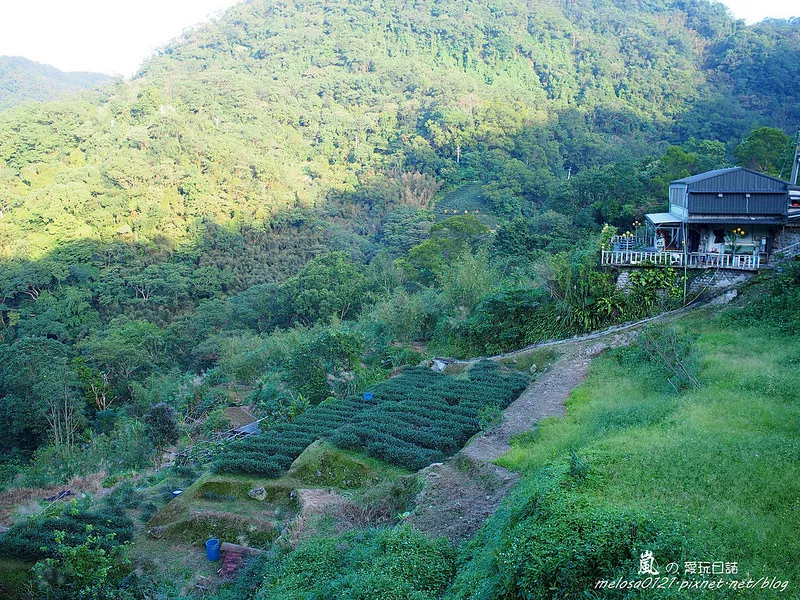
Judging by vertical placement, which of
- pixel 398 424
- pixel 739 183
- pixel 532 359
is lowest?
pixel 398 424

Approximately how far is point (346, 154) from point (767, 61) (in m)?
50.7

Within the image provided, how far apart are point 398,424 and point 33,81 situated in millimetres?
131207

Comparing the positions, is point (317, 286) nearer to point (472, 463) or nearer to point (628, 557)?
point (472, 463)

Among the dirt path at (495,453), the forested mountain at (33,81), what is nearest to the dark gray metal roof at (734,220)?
the dirt path at (495,453)

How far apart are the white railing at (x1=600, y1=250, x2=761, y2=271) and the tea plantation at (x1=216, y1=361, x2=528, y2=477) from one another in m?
4.50

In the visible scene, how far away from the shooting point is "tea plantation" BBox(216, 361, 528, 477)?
43.1 ft

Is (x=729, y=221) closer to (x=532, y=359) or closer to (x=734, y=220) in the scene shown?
(x=734, y=220)

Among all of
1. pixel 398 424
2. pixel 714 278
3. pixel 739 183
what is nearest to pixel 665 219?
pixel 739 183

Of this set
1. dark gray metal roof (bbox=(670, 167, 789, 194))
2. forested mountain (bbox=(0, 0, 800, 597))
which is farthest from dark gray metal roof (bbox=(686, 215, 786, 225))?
forested mountain (bbox=(0, 0, 800, 597))

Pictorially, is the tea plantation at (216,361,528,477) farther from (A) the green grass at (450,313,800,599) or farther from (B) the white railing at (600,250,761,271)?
(B) the white railing at (600,250,761,271)

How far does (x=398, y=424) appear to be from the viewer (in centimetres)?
1424

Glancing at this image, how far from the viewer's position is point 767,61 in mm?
70062

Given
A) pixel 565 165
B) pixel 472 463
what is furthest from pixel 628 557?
pixel 565 165

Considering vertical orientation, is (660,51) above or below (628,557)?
above
